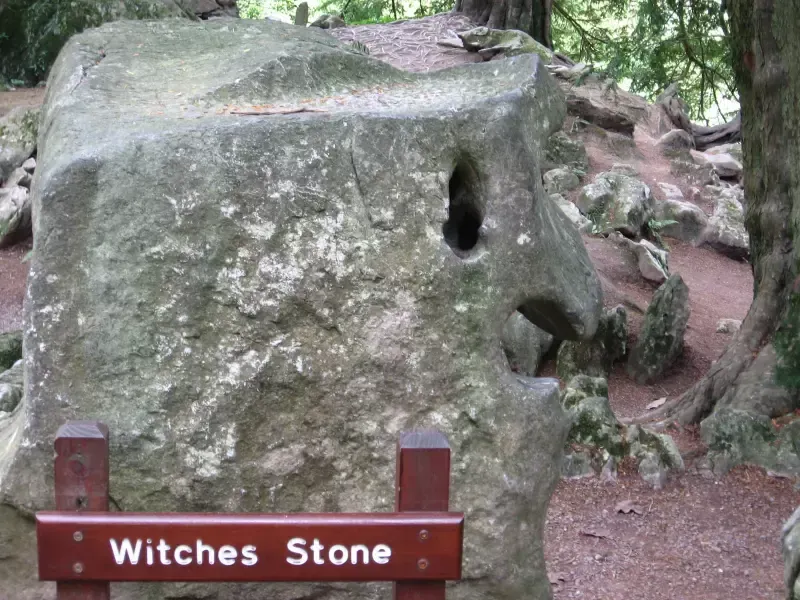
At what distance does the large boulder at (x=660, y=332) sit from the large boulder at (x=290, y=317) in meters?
4.20

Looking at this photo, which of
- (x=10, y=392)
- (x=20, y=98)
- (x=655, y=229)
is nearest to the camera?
(x=10, y=392)

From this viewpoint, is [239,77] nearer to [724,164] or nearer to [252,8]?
[724,164]

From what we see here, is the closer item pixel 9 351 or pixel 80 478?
pixel 80 478

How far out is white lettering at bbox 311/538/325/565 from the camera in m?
2.27

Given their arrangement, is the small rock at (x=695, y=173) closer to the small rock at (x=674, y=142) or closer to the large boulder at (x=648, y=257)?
the small rock at (x=674, y=142)

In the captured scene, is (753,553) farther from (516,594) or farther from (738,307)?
(738,307)

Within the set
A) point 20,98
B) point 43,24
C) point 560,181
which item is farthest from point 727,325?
point 43,24

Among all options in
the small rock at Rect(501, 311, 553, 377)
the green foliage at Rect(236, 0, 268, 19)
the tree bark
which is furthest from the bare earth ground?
the green foliage at Rect(236, 0, 268, 19)

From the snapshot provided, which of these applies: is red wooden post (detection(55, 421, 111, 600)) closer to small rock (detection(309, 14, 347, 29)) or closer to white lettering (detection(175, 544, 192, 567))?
white lettering (detection(175, 544, 192, 567))

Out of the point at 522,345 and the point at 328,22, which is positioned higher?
the point at 328,22

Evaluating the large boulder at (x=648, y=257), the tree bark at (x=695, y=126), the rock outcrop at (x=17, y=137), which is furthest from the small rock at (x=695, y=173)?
the rock outcrop at (x=17, y=137)

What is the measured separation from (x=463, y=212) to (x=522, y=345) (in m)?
3.43

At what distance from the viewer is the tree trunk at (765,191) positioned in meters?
5.71

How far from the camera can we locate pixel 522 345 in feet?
22.5
